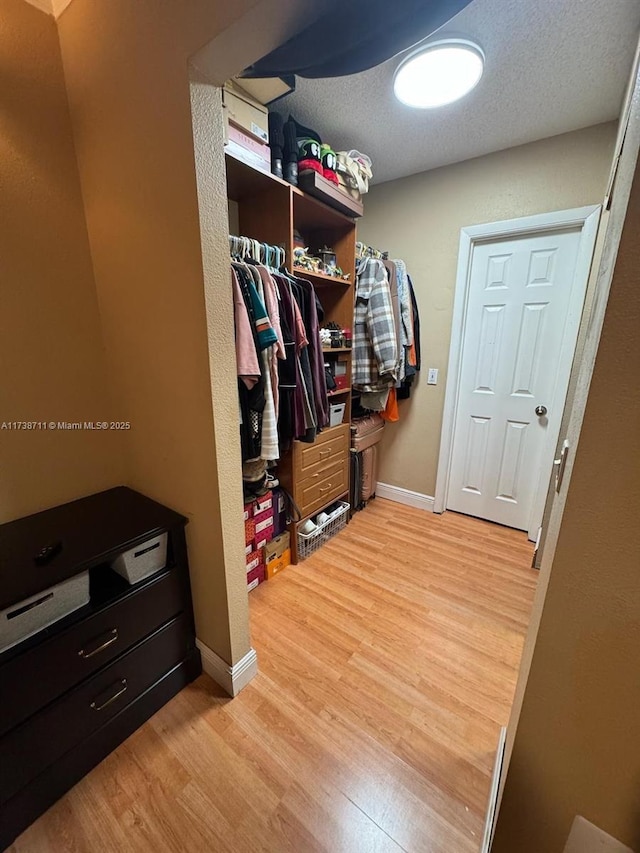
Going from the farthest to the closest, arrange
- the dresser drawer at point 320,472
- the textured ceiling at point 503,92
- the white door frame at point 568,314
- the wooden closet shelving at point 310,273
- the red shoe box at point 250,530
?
the dresser drawer at point 320,472
the white door frame at point 568,314
the red shoe box at point 250,530
the wooden closet shelving at point 310,273
the textured ceiling at point 503,92

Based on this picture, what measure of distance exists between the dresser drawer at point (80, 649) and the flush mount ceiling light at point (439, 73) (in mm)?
2258

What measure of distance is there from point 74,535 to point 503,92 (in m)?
2.59

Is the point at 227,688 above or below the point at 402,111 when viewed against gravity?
below

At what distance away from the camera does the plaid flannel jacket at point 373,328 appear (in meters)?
2.17

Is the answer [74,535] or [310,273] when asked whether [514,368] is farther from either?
[74,535]

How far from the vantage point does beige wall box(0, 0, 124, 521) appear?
1114mm

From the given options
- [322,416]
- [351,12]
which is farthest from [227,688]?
[351,12]

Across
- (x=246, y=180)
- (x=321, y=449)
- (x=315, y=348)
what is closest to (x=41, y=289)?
(x=246, y=180)

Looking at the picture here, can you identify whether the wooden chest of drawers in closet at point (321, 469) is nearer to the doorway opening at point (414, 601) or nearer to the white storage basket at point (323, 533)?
the white storage basket at point (323, 533)

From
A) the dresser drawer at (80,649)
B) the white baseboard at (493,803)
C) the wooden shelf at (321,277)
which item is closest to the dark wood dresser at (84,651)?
the dresser drawer at (80,649)

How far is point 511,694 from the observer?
135 cm

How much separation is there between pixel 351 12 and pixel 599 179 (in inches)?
70.5

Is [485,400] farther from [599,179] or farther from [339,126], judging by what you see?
[339,126]

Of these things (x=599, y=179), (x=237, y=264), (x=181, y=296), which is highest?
(x=599, y=179)
